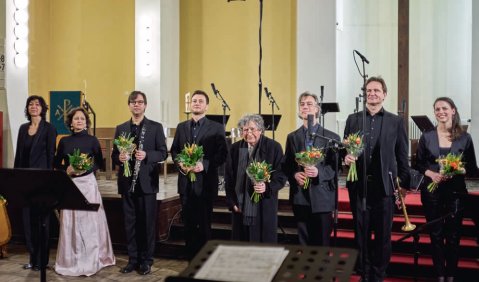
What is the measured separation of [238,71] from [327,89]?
7.45 ft

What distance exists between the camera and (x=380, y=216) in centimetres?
468

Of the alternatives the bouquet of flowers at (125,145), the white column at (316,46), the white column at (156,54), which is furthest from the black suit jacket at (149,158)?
the white column at (156,54)

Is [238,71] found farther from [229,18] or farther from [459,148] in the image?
[459,148]

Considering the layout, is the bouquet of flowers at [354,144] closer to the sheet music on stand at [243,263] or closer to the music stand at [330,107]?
the sheet music on stand at [243,263]

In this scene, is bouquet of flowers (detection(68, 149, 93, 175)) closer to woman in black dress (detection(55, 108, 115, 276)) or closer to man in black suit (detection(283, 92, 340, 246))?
woman in black dress (detection(55, 108, 115, 276))

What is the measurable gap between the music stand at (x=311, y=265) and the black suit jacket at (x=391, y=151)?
2541mm

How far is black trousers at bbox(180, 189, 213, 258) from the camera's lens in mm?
5438

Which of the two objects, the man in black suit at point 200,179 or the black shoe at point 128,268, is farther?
the black shoe at point 128,268

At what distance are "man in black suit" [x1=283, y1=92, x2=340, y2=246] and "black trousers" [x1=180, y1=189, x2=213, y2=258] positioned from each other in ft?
3.25

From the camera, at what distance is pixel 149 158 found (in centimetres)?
556

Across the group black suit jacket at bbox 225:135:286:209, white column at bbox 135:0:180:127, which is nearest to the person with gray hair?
black suit jacket at bbox 225:135:286:209

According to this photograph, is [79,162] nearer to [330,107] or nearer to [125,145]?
[125,145]

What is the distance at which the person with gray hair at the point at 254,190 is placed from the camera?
4758 millimetres

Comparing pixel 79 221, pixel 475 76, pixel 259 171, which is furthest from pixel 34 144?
pixel 475 76
